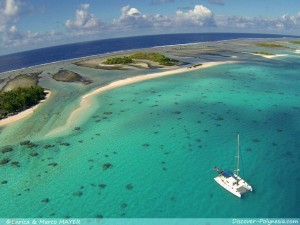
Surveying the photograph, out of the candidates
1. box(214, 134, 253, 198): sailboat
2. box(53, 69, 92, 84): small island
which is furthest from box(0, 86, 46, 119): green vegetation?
box(214, 134, 253, 198): sailboat

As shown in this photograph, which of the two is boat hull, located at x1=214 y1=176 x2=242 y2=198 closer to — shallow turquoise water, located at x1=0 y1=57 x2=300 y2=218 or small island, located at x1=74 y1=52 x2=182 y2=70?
shallow turquoise water, located at x1=0 y1=57 x2=300 y2=218

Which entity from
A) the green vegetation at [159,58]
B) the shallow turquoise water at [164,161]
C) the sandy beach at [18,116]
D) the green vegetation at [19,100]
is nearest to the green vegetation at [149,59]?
the green vegetation at [159,58]

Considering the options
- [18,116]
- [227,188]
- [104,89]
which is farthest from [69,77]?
[227,188]

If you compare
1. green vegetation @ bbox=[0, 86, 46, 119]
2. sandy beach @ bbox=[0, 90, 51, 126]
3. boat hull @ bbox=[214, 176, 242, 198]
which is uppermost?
green vegetation @ bbox=[0, 86, 46, 119]

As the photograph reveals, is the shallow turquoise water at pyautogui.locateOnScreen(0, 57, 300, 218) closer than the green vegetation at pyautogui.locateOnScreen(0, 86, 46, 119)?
Yes

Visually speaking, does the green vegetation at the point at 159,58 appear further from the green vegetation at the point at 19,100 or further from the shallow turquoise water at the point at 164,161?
the green vegetation at the point at 19,100

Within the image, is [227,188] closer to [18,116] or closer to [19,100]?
[18,116]
